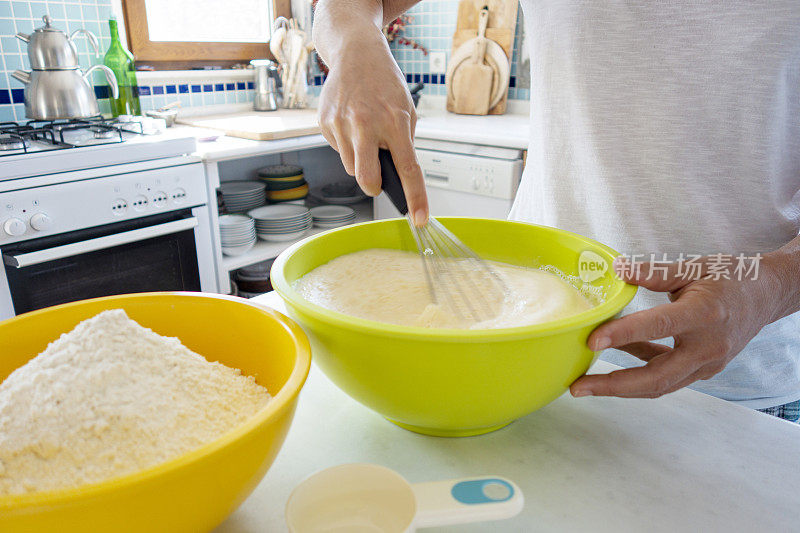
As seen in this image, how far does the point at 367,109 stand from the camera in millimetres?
618

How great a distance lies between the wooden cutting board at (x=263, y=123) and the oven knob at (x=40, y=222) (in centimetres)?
70

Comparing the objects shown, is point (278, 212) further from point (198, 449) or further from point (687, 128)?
point (198, 449)

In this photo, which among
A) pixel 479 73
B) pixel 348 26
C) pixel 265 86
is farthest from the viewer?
pixel 265 86

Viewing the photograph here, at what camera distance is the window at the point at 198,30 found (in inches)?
87.7

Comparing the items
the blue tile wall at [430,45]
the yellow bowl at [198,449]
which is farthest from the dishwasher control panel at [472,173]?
the yellow bowl at [198,449]

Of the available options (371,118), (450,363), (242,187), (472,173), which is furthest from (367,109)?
(242,187)

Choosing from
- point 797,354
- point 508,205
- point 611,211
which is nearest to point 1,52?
point 508,205

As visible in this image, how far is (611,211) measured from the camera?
0.84 meters

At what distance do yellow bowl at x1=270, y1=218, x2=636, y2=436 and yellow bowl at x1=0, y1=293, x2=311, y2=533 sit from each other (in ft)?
0.12

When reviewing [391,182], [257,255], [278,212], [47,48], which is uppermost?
[47,48]

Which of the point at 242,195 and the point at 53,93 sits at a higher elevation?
the point at 53,93

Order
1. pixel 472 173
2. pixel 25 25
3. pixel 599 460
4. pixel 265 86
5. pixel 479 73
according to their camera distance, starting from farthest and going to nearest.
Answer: pixel 265 86, pixel 479 73, pixel 472 173, pixel 25 25, pixel 599 460

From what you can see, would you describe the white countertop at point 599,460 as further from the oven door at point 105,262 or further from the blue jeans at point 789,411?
the oven door at point 105,262

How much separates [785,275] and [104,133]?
1.72m
